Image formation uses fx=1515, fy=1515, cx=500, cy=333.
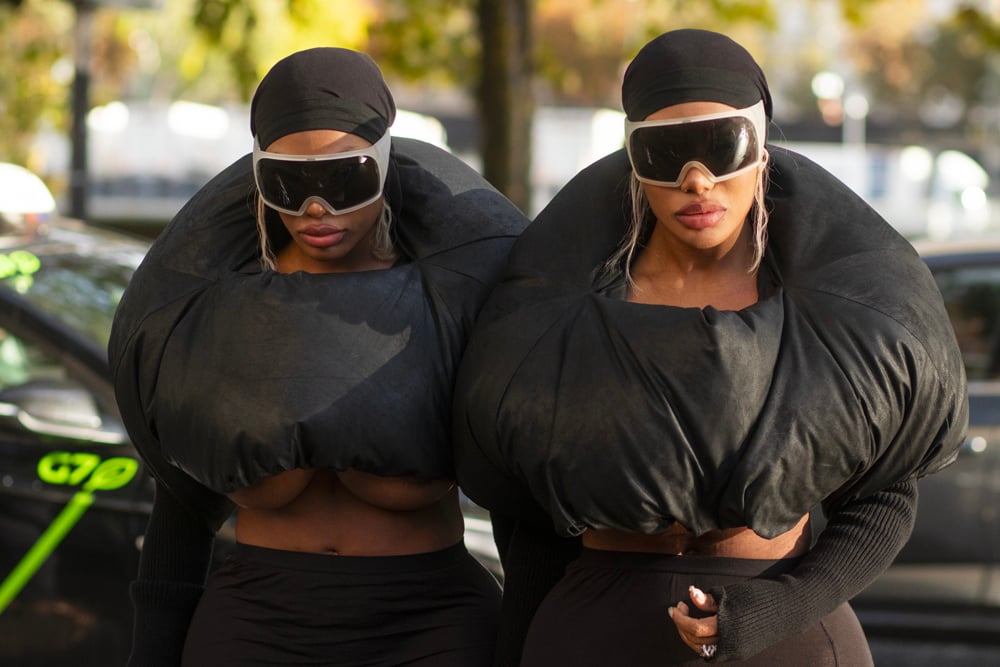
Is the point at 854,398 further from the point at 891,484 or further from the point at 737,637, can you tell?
the point at 737,637

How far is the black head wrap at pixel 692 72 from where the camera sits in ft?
8.17

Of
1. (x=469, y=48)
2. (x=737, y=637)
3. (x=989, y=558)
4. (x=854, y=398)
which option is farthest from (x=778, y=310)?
(x=469, y=48)

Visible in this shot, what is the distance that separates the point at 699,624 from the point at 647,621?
0.14 metres

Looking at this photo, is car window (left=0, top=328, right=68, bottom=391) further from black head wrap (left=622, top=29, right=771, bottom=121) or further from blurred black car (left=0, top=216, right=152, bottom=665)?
black head wrap (left=622, top=29, right=771, bottom=121)

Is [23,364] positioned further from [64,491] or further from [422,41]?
[422,41]

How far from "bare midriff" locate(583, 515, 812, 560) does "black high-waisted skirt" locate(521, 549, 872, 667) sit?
14mm

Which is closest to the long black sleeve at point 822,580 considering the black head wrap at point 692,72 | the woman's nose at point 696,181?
the woman's nose at point 696,181

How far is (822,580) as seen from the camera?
2479 mm

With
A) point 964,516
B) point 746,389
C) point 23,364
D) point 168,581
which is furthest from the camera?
point 964,516

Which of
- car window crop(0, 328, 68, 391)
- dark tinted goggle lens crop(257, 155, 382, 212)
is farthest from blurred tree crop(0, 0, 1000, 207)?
dark tinted goggle lens crop(257, 155, 382, 212)

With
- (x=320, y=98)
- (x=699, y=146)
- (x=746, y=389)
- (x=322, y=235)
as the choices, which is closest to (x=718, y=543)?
(x=746, y=389)

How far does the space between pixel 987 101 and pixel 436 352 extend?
5164cm

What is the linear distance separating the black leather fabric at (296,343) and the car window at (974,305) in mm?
3234

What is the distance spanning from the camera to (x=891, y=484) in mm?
2545
